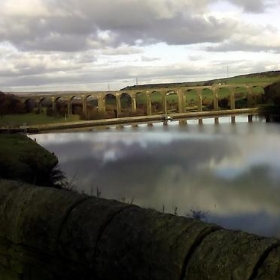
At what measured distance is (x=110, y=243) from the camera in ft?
8.39

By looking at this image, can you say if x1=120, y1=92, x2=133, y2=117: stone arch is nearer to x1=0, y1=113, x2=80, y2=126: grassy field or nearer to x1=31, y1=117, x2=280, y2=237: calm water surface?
x1=0, y1=113, x2=80, y2=126: grassy field

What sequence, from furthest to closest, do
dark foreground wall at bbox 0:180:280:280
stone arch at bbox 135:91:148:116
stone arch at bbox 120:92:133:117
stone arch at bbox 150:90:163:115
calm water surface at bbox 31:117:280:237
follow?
stone arch at bbox 150:90:163:115, stone arch at bbox 135:91:148:116, stone arch at bbox 120:92:133:117, calm water surface at bbox 31:117:280:237, dark foreground wall at bbox 0:180:280:280

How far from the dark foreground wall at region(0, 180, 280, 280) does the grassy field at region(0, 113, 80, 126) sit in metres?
68.5

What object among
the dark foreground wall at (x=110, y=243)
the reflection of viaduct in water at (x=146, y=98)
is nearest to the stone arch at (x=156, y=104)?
the reflection of viaduct in water at (x=146, y=98)

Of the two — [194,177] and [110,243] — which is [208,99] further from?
[110,243]

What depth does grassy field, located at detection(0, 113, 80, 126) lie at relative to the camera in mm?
74125

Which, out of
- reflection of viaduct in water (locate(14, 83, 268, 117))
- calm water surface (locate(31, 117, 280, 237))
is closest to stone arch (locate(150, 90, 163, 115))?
reflection of viaduct in water (locate(14, 83, 268, 117))

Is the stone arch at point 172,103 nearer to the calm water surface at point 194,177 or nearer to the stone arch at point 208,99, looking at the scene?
the stone arch at point 208,99

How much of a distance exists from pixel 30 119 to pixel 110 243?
84690 millimetres

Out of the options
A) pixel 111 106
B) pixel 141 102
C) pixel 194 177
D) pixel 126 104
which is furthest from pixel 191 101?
pixel 194 177

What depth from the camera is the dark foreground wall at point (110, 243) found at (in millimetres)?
2082

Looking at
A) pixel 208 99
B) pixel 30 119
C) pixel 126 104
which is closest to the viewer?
pixel 30 119

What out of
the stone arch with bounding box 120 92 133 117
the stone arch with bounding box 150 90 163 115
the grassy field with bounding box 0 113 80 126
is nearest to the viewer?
the grassy field with bounding box 0 113 80 126

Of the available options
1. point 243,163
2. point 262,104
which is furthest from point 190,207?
point 262,104
